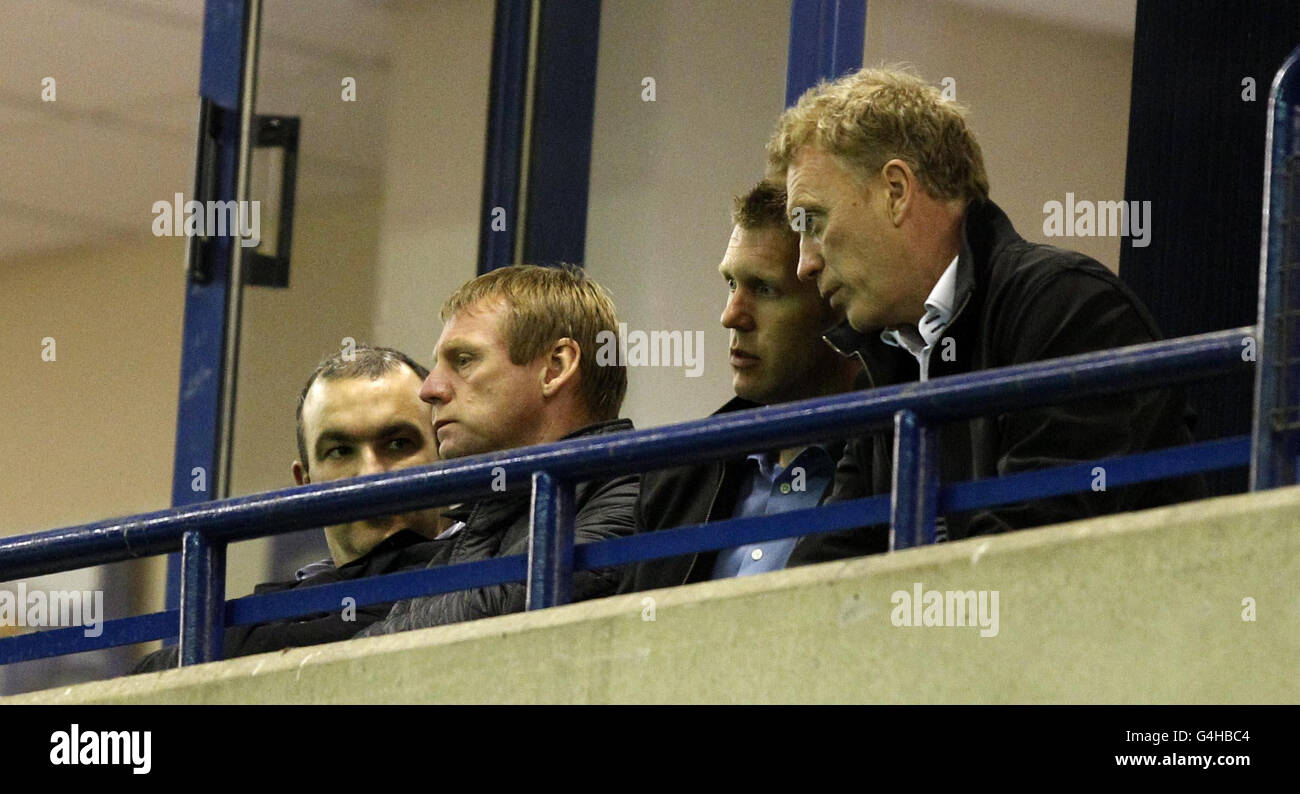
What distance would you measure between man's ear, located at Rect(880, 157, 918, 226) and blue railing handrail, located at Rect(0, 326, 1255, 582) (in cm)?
69

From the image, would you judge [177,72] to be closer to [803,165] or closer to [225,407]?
[225,407]

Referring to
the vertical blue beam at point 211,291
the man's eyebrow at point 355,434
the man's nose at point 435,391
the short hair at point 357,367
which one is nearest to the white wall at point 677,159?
the vertical blue beam at point 211,291

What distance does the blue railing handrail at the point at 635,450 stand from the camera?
285 cm

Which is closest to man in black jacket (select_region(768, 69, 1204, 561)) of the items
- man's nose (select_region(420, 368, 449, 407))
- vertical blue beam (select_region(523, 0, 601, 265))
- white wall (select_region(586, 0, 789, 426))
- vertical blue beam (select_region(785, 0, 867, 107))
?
man's nose (select_region(420, 368, 449, 407))

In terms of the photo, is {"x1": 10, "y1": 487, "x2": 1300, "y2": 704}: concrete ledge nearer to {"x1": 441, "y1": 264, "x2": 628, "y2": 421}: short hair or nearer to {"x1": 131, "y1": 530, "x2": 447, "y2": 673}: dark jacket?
{"x1": 131, "y1": 530, "x2": 447, "y2": 673}: dark jacket

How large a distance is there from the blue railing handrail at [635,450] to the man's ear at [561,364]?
90 cm

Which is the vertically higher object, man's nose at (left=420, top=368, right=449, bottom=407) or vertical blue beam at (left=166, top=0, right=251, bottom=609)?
vertical blue beam at (left=166, top=0, right=251, bottom=609)

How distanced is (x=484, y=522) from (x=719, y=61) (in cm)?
273

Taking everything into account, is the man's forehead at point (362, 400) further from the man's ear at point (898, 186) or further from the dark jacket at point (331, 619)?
the man's ear at point (898, 186)

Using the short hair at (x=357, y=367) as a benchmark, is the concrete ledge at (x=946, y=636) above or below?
below

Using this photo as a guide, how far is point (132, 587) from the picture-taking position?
7.45 metres

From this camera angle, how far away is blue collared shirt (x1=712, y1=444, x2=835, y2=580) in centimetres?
374

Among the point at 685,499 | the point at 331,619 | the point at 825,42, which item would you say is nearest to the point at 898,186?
the point at 685,499
